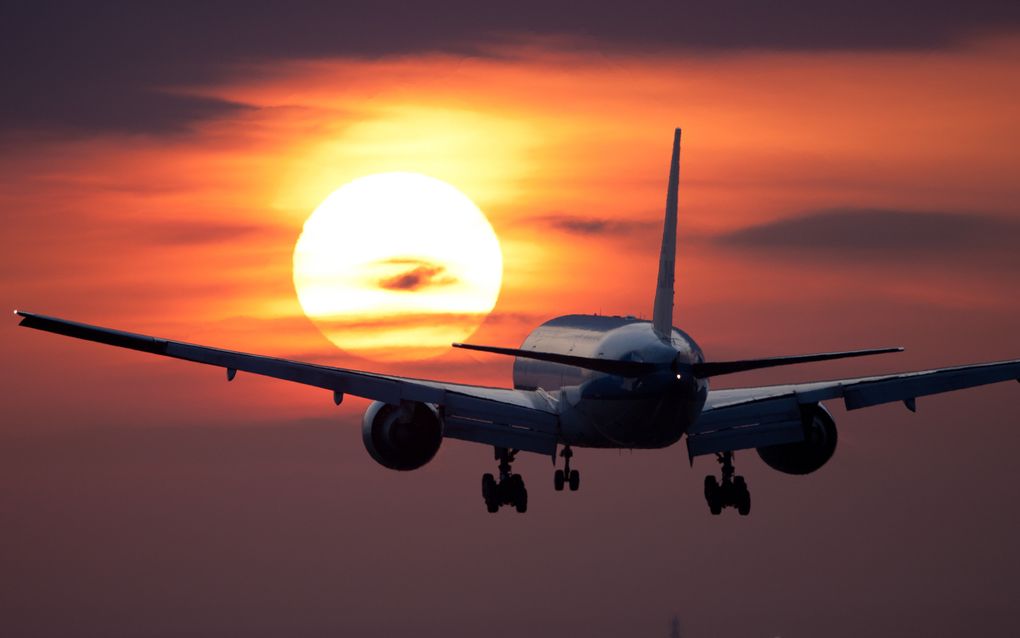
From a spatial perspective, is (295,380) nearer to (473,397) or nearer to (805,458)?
(473,397)

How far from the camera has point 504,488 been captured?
87.4 meters

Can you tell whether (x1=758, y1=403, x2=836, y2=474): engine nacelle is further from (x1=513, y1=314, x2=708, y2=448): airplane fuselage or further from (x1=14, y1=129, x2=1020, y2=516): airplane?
(x1=513, y1=314, x2=708, y2=448): airplane fuselage

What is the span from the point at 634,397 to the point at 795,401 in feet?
35.4

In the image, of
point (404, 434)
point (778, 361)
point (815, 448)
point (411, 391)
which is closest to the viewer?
point (778, 361)

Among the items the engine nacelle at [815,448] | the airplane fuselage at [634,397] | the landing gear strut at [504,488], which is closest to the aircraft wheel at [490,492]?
the landing gear strut at [504,488]

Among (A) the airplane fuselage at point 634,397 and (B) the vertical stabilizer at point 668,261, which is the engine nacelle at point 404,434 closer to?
(A) the airplane fuselage at point 634,397

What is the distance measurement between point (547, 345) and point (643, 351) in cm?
1560

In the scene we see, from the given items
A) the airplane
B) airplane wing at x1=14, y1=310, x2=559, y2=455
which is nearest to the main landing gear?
the airplane

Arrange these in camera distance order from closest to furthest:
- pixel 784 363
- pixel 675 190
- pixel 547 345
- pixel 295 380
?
pixel 784 363, pixel 295 380, pixel 675 190, pixel 547 345

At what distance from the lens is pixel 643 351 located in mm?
76062

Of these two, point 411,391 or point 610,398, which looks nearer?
point 610,398

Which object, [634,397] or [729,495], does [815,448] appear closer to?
[729,495]

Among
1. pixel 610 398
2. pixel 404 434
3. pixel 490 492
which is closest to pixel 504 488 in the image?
pixel 490 492

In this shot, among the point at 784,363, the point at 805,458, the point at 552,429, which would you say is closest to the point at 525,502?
the point at 552,429
